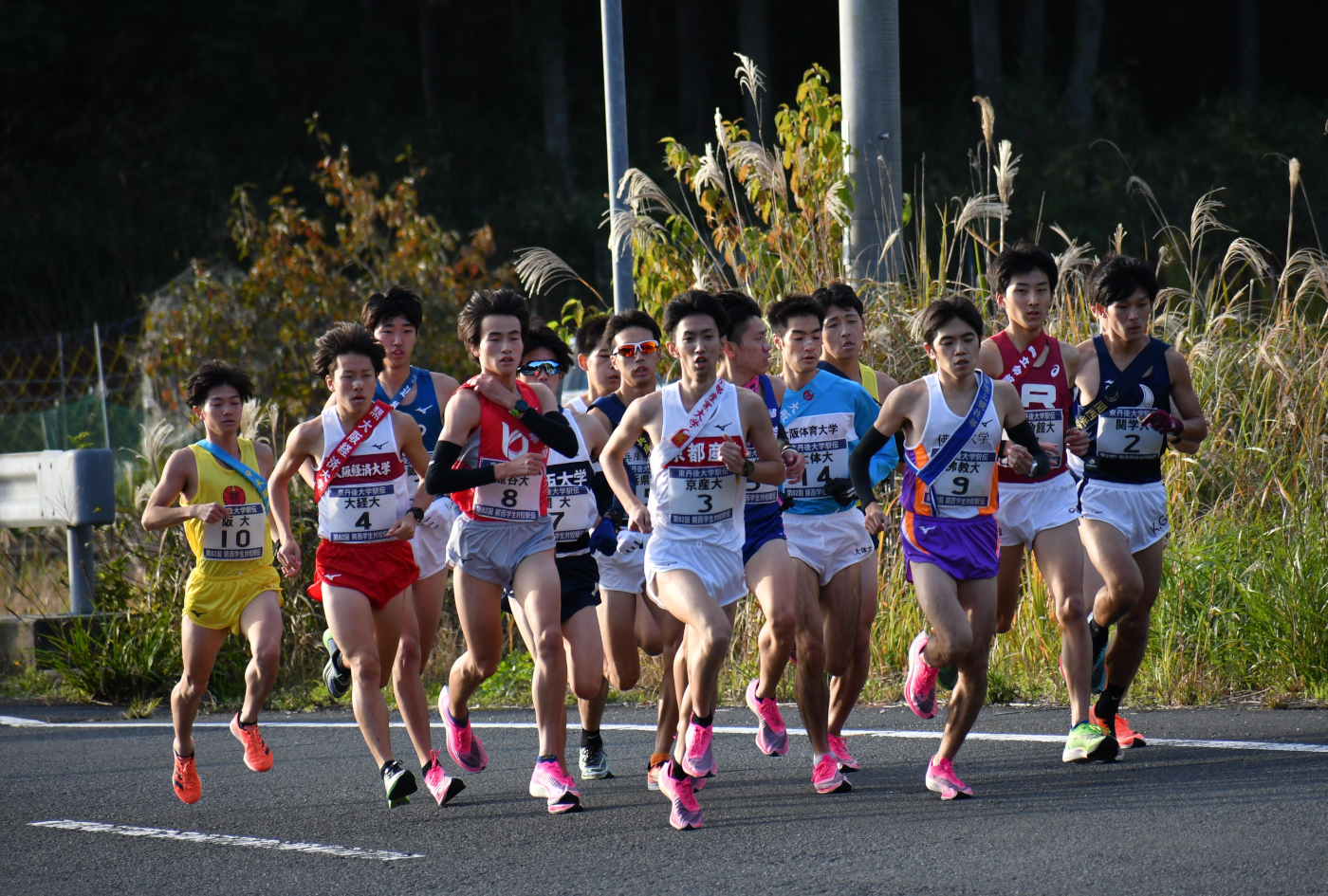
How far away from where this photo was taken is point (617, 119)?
37.6ft

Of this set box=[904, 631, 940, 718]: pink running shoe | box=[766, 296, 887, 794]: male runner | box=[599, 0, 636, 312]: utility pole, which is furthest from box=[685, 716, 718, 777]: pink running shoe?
box=[599, 0, 636, 312]: utility pole

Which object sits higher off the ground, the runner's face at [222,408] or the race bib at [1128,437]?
the runner's face at [222,408]

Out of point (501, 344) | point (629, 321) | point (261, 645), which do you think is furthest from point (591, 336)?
point (261, 645)

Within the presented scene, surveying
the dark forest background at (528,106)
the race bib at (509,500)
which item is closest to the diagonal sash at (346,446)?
the race bib at (509,500)

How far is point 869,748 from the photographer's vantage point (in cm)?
764

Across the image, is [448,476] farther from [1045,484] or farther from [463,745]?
[1045,484]

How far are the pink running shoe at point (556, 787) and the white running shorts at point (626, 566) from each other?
1029 mm

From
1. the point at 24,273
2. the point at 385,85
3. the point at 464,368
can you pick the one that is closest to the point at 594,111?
the point at 385,85

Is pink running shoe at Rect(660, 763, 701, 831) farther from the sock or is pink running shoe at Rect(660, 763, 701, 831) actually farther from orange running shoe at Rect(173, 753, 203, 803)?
orange running shoe at Rect(173, 753, 203, 803)

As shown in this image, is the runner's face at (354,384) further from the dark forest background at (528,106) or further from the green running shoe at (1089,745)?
the dark forest background at (528,106)

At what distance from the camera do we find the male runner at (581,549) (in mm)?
6793

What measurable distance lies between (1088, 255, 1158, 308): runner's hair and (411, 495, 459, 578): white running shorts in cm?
329

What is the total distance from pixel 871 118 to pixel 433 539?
5095 millimetres

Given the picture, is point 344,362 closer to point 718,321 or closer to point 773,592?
point 718,321
